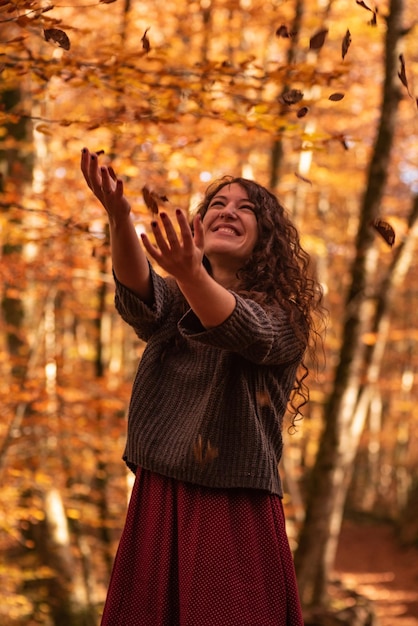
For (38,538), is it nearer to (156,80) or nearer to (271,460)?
(156,80)

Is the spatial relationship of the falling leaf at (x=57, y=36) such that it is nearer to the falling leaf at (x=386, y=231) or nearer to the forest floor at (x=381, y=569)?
the falling leaf at (x=386, y=231)

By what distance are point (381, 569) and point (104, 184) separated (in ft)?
48.2

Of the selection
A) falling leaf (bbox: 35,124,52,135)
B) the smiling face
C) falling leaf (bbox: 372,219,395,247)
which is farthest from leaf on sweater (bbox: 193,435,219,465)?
falling leaf (bbox: 35,124,52,135)

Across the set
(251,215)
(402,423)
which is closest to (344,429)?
(251,215)

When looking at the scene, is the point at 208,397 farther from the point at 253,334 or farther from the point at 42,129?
the point at 42,129

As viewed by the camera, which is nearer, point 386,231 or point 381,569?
point 386,231

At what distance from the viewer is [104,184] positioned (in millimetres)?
1716

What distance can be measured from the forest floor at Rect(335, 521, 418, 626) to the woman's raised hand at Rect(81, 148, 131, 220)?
937cm

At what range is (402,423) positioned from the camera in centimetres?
2109

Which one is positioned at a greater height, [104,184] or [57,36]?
[57,36]

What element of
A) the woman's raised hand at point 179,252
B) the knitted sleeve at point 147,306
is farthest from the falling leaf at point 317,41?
the woman's raised hand at point 179,252

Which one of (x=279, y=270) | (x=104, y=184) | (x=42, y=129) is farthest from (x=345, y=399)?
(x=104, y=184)

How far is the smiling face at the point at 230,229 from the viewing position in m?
2.05

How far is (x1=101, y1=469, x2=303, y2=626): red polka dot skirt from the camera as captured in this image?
1.79 m
